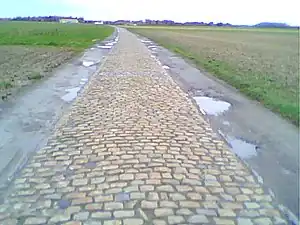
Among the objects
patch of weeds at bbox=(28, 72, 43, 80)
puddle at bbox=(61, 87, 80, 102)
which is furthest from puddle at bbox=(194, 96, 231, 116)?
patch of weeds at bbox=(28, 72, 43, 80)

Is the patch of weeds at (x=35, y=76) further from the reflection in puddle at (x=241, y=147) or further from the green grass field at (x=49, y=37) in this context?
the green grass field at (x=49, y=37)

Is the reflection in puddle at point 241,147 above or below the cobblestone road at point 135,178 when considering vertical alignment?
below

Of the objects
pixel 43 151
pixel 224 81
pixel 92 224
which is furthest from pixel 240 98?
pixel 92 224

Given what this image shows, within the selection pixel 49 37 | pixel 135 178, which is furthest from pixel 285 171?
pixel 49 37

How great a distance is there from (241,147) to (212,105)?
3614mm

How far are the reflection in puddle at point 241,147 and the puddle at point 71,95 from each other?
5340mm

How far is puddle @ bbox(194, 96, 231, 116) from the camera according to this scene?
9.33 meters

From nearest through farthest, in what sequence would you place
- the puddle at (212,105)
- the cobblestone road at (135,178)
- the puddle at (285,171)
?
the cobblestone road at (135,178) < the puddle at (285,171) < the puddle at (212,105)

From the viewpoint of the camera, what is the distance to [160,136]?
6.83 meters

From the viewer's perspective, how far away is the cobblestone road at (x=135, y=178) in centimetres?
394

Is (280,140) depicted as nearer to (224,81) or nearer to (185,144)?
(185,144)

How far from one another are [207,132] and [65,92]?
5939mm

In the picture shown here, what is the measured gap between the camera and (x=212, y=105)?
10086 mm

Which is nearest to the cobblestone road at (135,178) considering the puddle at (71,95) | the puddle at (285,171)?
the puddle at (285,171)
